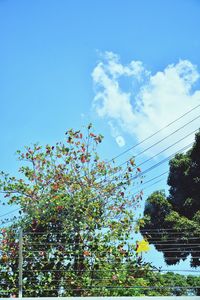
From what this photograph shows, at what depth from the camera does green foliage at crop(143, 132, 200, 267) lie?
16.8 m

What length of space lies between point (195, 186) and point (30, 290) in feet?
30.5

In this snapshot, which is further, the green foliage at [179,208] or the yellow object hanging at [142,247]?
the green foliage at [179,208]

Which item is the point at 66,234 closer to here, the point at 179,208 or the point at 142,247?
the point at 142,247

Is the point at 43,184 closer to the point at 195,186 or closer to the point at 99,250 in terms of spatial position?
the point at 99,250

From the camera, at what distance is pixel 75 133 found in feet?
38.8

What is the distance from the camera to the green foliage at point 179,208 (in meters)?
16.8

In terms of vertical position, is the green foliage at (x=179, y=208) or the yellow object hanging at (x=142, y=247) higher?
the green foliage at (x=179, y=208)

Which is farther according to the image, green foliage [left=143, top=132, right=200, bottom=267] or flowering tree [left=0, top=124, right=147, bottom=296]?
green foliage [left=143, top=132, right=200, bottom=267]

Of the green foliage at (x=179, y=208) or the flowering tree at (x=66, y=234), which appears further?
the green foliage at (x=179, y=208)

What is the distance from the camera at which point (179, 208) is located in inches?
722

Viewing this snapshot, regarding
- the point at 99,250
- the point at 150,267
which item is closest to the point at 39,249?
the point at 99,250

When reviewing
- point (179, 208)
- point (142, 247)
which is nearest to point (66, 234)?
point (142, 247)

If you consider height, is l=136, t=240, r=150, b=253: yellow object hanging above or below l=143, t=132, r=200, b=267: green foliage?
below

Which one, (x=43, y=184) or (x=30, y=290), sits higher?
(x=43, y=184)
